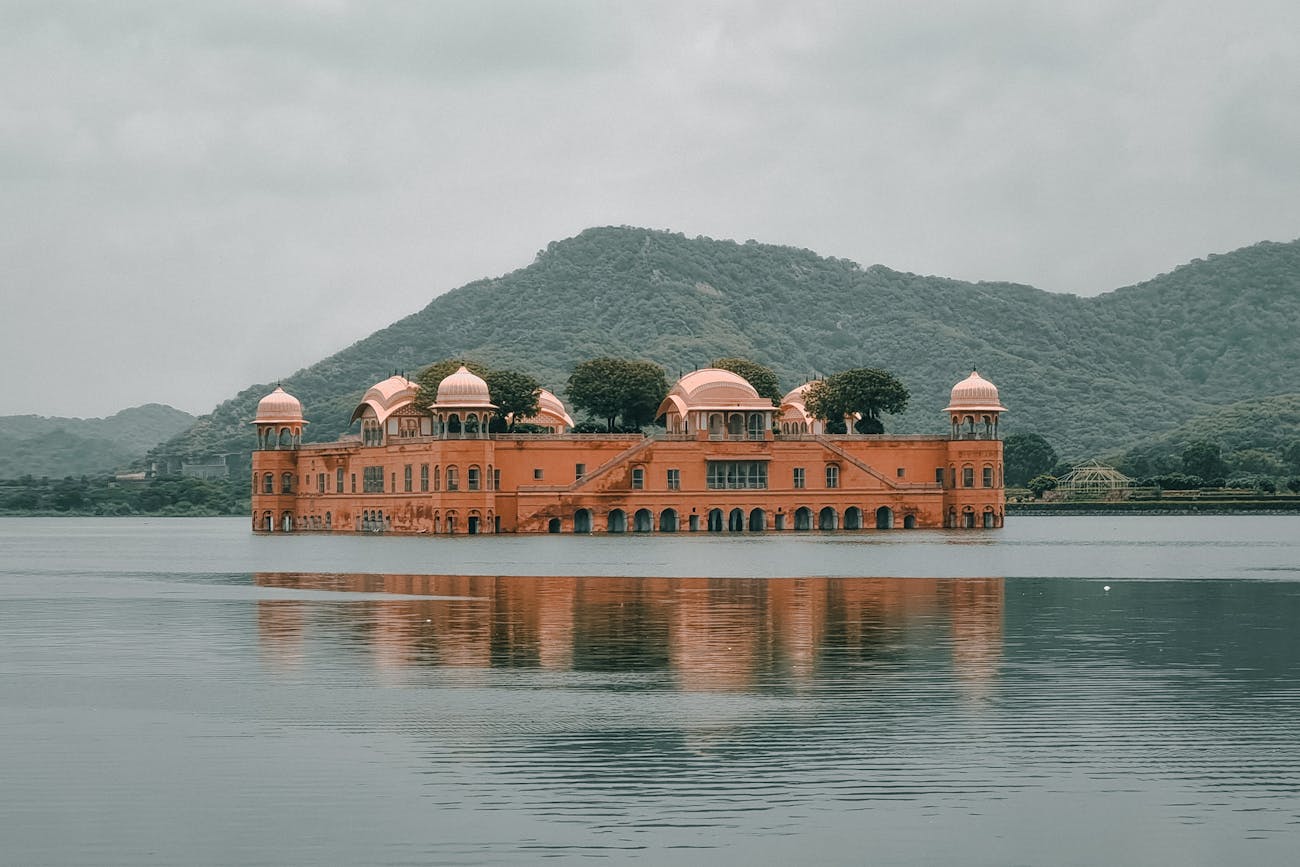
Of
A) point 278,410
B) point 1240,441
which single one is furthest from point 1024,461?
point 278,410

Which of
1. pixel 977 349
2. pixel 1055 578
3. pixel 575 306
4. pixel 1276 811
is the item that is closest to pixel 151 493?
pixel 575 306

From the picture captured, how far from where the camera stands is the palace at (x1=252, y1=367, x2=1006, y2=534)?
96.1 m

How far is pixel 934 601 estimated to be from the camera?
38438 millimetres

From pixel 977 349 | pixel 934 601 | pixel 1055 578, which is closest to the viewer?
pixel 934 601

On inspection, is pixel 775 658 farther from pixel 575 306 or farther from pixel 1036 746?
pixel 575 306

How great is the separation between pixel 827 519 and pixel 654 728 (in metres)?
84.5

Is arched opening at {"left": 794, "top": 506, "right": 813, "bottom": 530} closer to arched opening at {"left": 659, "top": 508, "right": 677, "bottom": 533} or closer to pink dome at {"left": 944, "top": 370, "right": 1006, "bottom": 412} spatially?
arched opening at {"left": 659, "top": 508, "right": 677, "bottom": 533}

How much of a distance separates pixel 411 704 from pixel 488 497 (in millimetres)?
74279

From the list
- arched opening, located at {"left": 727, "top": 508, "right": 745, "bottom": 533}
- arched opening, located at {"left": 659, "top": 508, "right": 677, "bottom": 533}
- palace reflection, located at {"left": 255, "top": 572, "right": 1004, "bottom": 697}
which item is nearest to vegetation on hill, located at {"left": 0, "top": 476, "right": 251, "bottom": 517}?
arched opening, located at {"left": 659, "top": 508, "right": 677, "bottom": 533}

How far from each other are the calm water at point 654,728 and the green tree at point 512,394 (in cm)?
6474

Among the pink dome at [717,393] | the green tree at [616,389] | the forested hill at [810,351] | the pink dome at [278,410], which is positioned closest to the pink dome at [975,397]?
the pink dome at [717,393]

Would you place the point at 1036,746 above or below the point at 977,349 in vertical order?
below

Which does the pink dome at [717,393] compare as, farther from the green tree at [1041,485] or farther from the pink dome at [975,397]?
the green tree at [1041,485]

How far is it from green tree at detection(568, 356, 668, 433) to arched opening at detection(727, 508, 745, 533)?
10677mm
